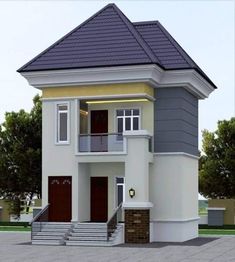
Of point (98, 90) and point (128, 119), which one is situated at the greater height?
point (98, 90)

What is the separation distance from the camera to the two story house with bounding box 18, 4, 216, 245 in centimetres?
2795

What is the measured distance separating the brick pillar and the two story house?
41mm

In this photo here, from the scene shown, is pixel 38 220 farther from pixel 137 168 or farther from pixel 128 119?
pixel 128 119

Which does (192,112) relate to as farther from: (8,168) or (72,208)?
(8,168)

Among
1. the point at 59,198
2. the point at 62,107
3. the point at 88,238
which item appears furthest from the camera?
the point at 62,107

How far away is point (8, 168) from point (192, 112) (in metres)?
19.9

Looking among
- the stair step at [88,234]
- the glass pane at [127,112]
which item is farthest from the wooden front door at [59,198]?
the glass pane at [127,112]

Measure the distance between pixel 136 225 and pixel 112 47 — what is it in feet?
25.9

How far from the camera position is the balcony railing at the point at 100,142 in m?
28.8

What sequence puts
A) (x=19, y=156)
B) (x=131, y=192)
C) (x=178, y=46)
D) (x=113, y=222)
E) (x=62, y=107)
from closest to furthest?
(x=113, y=222), (x=131, y=192), (x=62, y=107), (x=178, y=46), (x=19, y=156)

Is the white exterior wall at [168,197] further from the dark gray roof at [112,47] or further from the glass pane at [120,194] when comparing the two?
the dark gray roof at [112,47]

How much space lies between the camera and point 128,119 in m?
30.0

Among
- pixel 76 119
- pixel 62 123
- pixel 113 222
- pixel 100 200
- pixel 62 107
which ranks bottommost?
pixel 113 222

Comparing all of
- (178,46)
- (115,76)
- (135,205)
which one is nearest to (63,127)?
(115,76)
